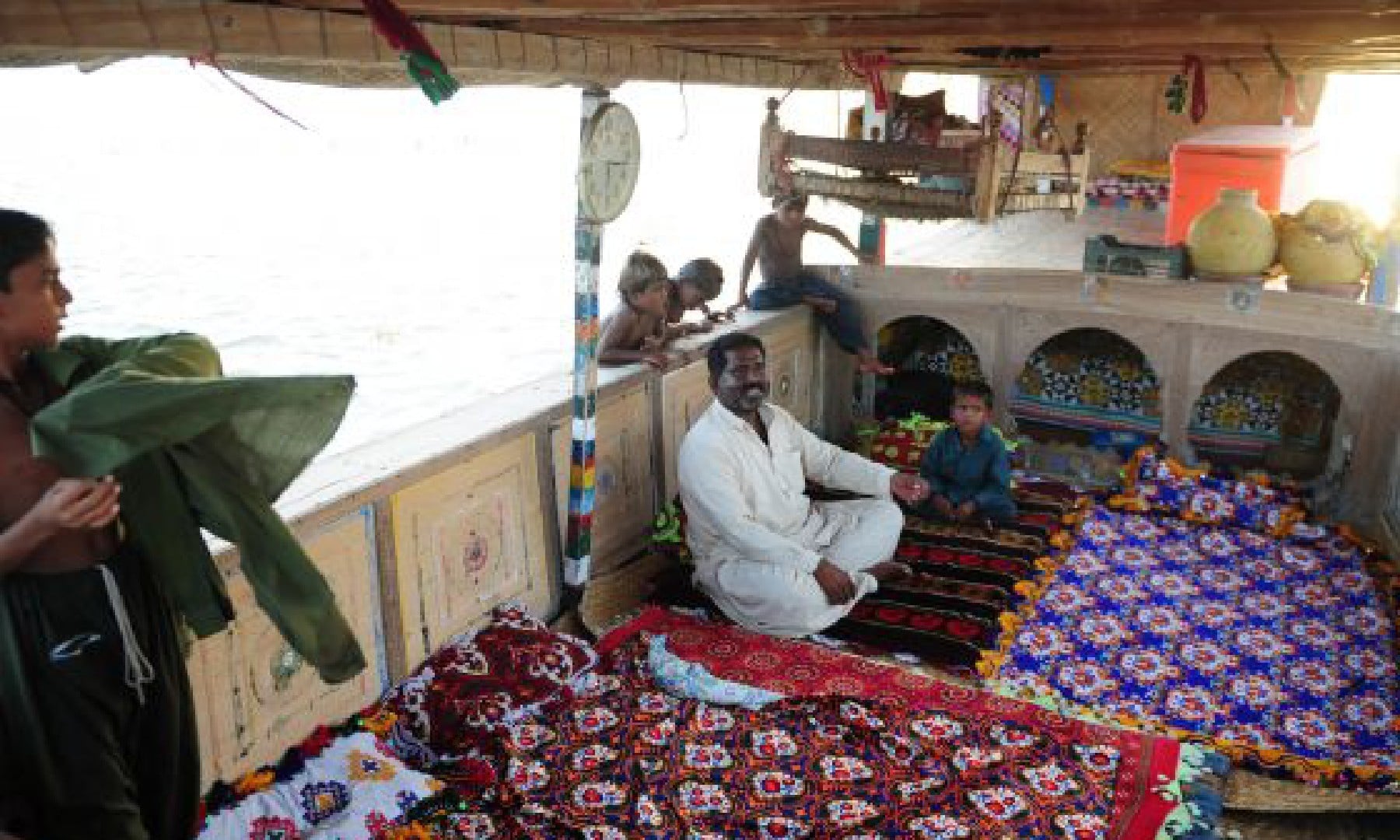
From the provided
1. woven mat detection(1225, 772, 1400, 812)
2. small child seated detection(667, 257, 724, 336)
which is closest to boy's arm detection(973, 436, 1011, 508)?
small child seated detection(667, 257, 724, 336)

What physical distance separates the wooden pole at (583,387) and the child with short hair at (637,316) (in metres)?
0.70

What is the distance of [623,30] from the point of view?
3.86 m

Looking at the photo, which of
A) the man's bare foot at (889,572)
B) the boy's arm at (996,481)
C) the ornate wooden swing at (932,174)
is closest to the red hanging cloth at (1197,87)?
the ornate wooden swing at (932,174)

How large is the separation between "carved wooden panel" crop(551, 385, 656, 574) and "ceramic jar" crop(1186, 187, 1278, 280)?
3.49m

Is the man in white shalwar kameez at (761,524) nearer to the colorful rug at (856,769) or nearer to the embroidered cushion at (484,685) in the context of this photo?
the colorful rug at (856,769)

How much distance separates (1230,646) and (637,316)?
3079 millimetres

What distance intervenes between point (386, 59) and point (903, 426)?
4.39 metres

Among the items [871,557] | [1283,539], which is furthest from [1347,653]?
[871,557]

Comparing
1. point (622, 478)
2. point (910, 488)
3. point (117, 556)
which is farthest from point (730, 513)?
point (117, 556)

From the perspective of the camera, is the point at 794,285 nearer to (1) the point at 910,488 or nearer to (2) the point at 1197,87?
(1) the point at 910,488

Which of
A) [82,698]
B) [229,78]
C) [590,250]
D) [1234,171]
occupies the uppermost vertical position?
[229,78]

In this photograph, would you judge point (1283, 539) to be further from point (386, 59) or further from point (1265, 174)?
point (1265, 174)

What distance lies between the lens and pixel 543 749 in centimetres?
373

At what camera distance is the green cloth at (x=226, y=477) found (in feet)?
7.04
